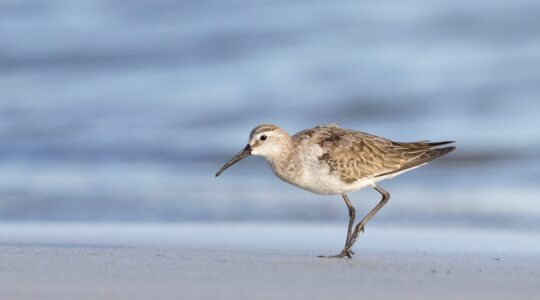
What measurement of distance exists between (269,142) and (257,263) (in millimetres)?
1466

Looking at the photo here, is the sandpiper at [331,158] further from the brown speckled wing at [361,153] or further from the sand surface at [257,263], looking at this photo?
the sand surface at [257,263]

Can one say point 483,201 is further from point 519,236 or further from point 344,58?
point 344,58

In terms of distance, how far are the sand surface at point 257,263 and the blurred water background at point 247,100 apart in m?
0.64

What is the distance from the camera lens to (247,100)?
14859mm

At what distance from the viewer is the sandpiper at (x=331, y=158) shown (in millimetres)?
7664

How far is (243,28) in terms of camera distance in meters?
19.0

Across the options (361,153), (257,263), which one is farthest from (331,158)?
(257,263)

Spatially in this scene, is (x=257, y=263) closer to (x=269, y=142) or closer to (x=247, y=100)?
(x=269, y=142)

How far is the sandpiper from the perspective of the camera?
7664 millimetres

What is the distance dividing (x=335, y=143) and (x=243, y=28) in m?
11.4

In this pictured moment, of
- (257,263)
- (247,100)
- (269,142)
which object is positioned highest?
(247,100)

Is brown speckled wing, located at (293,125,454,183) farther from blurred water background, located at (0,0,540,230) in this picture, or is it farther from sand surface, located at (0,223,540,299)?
blurred water background, located at (0,0,540,230)

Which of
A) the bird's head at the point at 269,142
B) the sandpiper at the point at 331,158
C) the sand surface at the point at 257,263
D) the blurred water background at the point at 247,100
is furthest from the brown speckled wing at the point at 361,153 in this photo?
the blurred water background at the point at 247,100

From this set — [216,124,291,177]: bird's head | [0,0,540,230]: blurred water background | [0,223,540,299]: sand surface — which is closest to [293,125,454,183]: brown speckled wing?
[216,124,291,177]: bird's head
